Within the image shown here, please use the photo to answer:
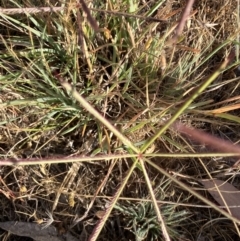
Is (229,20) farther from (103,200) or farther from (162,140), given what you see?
(103,200)

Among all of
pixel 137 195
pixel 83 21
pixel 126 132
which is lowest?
pixel 137 195

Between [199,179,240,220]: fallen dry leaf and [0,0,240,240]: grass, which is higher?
[0,0,240,240]: grass

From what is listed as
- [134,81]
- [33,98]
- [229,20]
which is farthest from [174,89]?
[33,98]

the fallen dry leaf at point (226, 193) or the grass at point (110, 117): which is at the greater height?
the grass at point (110, 117)

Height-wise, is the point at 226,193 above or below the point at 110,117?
below
